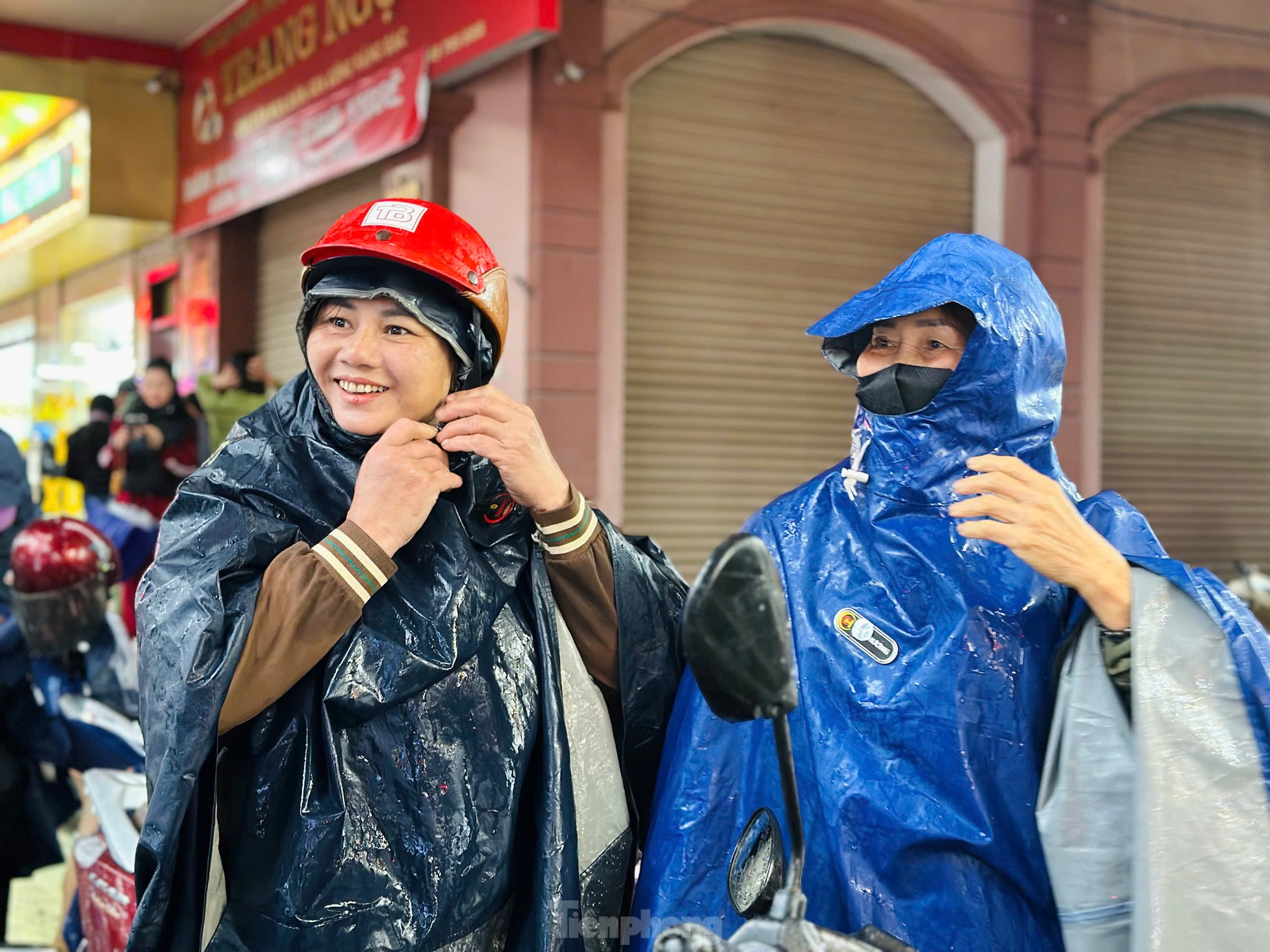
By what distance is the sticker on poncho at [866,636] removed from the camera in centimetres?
171

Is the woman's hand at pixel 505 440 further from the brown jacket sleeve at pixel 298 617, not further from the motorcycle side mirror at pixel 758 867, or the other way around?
the motorcycle side mirror at pixel 758 867

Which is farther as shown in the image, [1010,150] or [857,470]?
[1010,150]

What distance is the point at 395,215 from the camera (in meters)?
1.74

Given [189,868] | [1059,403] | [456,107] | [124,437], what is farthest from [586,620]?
[124,437]

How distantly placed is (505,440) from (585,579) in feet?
0.82

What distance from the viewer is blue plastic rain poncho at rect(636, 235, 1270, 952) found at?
5.36ft

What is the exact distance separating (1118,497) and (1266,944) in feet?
2.07

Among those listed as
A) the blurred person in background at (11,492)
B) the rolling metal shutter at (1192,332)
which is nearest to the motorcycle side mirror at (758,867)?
the blurred person in background at (11,492)

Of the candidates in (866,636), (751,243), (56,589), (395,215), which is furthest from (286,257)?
(866,636)

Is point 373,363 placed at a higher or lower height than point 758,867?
higher

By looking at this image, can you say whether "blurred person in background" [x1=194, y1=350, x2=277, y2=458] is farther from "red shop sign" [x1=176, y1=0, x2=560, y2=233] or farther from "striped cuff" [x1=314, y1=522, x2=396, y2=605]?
"striped cuff" [x1=314, y1=522, x2=396, y2=605]

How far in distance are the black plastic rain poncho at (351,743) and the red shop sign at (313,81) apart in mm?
4452

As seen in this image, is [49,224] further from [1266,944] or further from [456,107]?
[1266,944]

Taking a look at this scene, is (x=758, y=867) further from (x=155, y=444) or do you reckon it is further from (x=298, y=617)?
(x=155, y=444)
